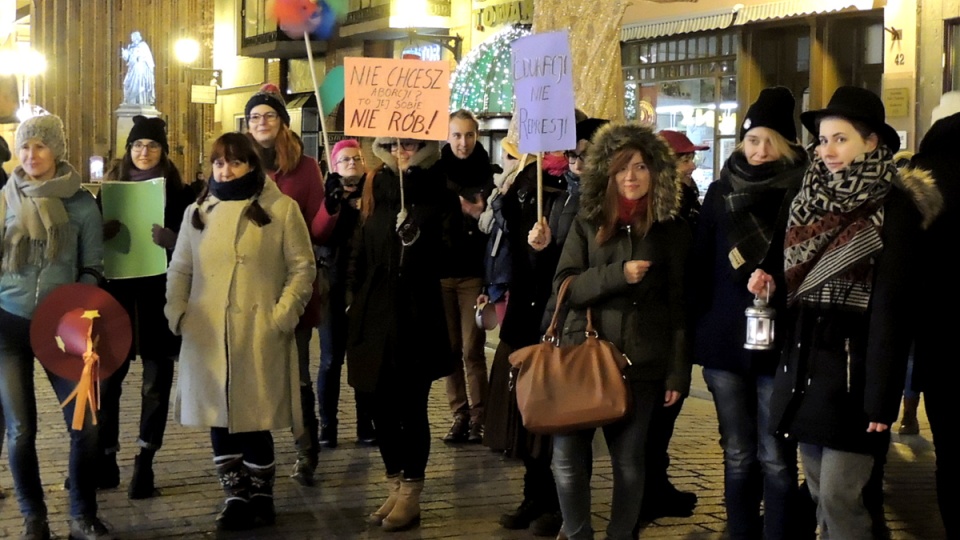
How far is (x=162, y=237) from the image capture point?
671 cm

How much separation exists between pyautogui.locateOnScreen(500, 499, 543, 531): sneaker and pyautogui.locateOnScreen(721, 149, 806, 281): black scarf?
179 centimetres

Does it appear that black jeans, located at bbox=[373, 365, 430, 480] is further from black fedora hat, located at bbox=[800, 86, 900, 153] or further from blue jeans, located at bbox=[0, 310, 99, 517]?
black fedora hat, located at bbox=[800, 86, 900, 153]

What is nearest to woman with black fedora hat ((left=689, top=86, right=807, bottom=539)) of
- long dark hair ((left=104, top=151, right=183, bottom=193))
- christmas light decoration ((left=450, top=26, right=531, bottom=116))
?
long dark hair ((left=104, top=151, right=183, bottom=193))

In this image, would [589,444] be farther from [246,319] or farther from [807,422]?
[246,319]

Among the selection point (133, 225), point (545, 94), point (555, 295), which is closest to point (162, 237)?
point (133, 225)

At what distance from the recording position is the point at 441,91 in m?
6.94

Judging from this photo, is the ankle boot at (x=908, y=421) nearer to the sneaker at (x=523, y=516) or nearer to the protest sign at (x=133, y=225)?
the sneaker at (x=523, y=516)

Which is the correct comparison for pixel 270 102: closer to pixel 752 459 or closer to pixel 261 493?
pixel 261 493

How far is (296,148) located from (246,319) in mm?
1488

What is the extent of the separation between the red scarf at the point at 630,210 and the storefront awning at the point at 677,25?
10929 mm

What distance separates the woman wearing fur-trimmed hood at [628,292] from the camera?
541 cm

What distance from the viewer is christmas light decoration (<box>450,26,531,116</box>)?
19.3 metres

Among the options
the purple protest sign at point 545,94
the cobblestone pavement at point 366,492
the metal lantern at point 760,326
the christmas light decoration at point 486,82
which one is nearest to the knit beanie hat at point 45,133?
the cobblestone pavement at point 366,492

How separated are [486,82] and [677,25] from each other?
10.8ft
